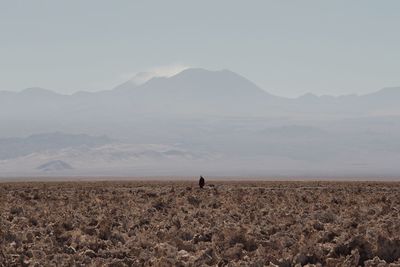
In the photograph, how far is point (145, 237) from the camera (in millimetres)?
14531

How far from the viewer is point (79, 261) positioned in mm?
11539

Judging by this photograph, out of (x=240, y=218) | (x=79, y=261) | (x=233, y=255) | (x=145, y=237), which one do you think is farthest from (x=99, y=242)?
(x=240, y=218)

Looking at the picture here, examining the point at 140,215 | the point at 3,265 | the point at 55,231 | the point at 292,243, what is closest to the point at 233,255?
the point at 292,243

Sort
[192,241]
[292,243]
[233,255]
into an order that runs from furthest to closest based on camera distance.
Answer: [192,241]
[292,243]
[233,255]

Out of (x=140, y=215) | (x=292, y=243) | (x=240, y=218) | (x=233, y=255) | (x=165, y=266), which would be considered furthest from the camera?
(x=140, y=215)

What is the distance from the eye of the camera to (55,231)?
617 inches

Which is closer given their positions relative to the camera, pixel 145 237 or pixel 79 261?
pixel 79 261

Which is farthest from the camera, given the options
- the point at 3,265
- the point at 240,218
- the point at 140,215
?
the point at 140,215

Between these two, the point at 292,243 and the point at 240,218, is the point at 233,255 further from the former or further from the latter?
the point at 240,218

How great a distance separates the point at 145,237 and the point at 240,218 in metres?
4.96

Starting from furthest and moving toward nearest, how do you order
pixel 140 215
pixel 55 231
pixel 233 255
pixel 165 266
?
pixel 140 215 → pixel 55 231 → pixel 233 255 → pixel 165 266

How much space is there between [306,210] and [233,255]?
31.2 ft

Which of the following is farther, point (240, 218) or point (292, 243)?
point (240, 218)

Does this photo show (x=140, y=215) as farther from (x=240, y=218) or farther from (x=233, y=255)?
(x=233, y=255)
